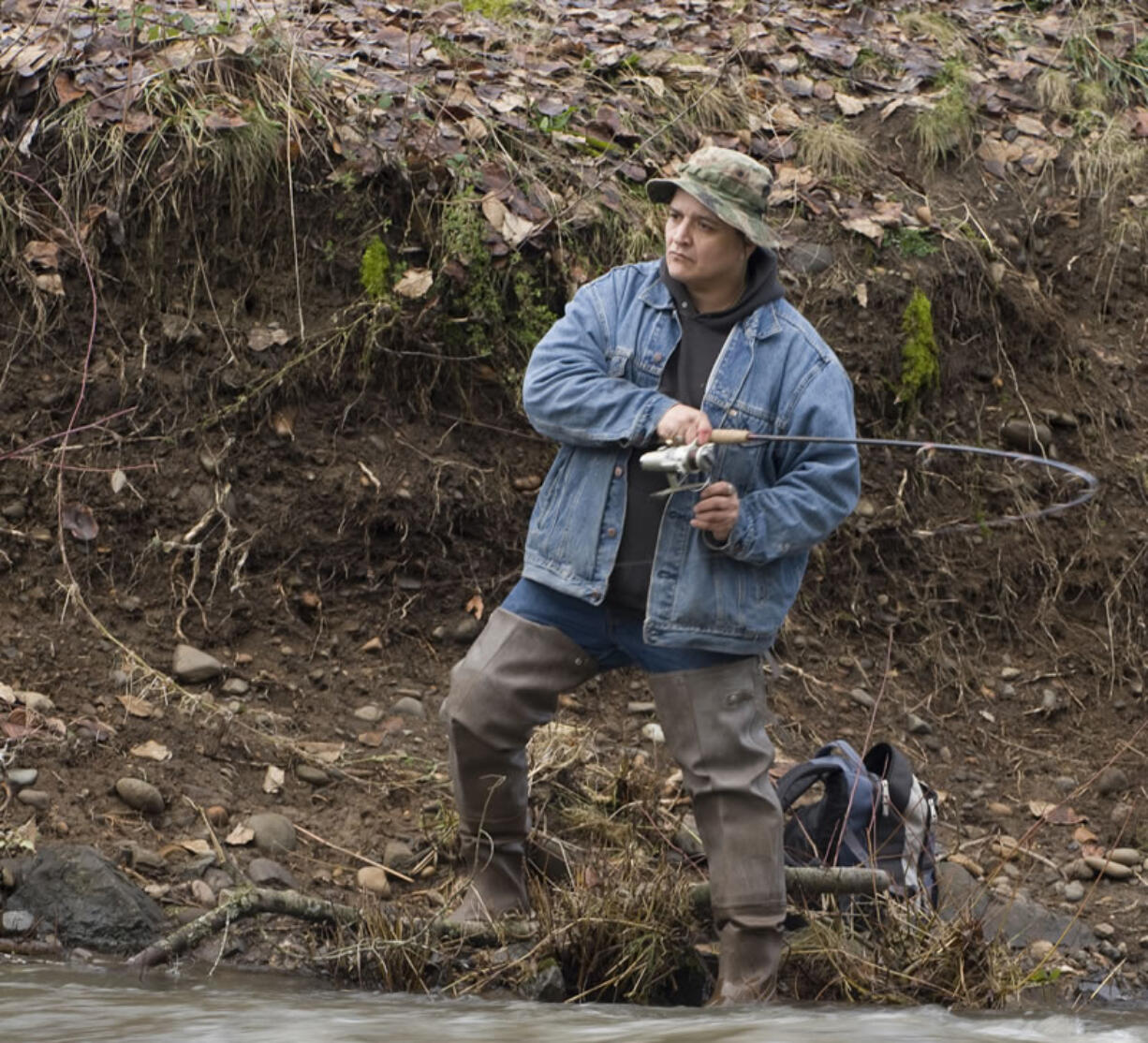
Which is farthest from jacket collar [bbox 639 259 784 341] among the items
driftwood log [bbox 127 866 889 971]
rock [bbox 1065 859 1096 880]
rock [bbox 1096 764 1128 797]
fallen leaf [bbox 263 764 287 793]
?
rock [bbox 1096 764 1128 797]

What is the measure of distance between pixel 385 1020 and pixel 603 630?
43.2 inches

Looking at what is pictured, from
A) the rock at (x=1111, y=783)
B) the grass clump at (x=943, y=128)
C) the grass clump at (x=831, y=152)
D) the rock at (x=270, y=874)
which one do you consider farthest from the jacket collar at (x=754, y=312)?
the grass clump at (x=943, y=128)

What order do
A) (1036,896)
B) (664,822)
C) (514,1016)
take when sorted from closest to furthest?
(514,1016)
(664,822)
(1036,896)

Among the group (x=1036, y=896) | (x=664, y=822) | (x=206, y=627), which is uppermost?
(x=206, y=627)

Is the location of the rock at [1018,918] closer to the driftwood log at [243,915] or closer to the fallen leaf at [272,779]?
the driftwood log at [243,915]

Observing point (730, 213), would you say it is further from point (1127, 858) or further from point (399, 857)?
point (1127, 858)

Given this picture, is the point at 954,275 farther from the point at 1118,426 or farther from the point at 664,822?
the point at 664,822

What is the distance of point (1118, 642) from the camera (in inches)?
276

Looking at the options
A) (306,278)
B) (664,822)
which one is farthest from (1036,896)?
(306,278)

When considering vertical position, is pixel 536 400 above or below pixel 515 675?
above

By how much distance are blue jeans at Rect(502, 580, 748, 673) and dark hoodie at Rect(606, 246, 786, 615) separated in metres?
0.06

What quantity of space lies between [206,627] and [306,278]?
55.6 inches

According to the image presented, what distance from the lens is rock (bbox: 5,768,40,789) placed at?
16.1ft

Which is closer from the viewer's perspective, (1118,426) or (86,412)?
(86,412)
